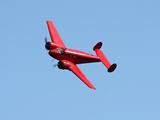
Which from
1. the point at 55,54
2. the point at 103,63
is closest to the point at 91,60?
the point at 103,63

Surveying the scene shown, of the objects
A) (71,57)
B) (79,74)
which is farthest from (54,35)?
(79,74)

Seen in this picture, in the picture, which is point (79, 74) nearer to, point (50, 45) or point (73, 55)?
point (73, 55)

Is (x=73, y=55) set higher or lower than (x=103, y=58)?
higher

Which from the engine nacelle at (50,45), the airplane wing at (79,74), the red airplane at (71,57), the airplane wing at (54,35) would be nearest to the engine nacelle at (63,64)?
the red airplane at (71,57)

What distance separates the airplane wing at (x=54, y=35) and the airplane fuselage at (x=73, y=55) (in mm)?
3396

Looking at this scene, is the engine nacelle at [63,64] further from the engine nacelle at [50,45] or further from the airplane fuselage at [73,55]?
the engine nacelle at [50,45]

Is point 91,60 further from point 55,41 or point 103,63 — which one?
point 55,41

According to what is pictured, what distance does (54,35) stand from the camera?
71188mm

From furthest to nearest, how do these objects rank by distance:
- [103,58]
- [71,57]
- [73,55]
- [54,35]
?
1. [54,35]
2. [103,58]
3. [73,55]
4. [71,57]

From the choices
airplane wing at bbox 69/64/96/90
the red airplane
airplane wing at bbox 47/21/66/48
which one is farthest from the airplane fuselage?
airplane wing at bbox 47/21/66/48

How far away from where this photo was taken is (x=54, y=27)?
73.6m

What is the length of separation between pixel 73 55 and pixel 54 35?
700 centimetres

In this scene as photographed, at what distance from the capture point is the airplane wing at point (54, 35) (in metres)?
69.8

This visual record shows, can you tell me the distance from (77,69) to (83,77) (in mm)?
2251
